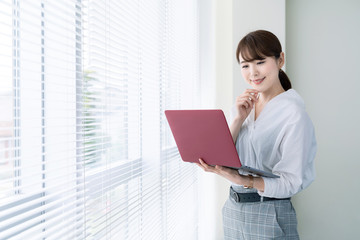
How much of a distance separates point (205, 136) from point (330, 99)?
6.00 feet

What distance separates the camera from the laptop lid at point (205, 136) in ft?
3.32

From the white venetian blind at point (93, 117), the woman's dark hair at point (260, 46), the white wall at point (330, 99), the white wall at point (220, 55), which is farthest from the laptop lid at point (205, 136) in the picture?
the white wall at point (330, 99)

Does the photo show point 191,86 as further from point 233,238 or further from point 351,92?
point 351,92

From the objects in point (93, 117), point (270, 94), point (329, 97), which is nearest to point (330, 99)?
point (329, 97)

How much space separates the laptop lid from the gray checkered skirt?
0.38 metres

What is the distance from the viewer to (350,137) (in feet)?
7.97

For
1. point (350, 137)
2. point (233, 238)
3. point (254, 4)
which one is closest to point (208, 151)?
point (233, 238)

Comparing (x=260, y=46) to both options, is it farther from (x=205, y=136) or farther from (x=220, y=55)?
(x=220, y=55)

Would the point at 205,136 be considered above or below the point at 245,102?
below

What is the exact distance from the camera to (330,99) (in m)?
2.45

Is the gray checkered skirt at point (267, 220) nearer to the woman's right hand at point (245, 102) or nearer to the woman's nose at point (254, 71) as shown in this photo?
the woman's right hand at point (245, 102)

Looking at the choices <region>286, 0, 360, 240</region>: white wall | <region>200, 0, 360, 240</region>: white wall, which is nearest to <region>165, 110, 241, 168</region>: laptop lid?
<region>200, 0, 360, 240</region>: white wall

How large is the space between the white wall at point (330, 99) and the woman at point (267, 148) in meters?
1.20

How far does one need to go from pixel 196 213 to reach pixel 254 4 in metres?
1.68
